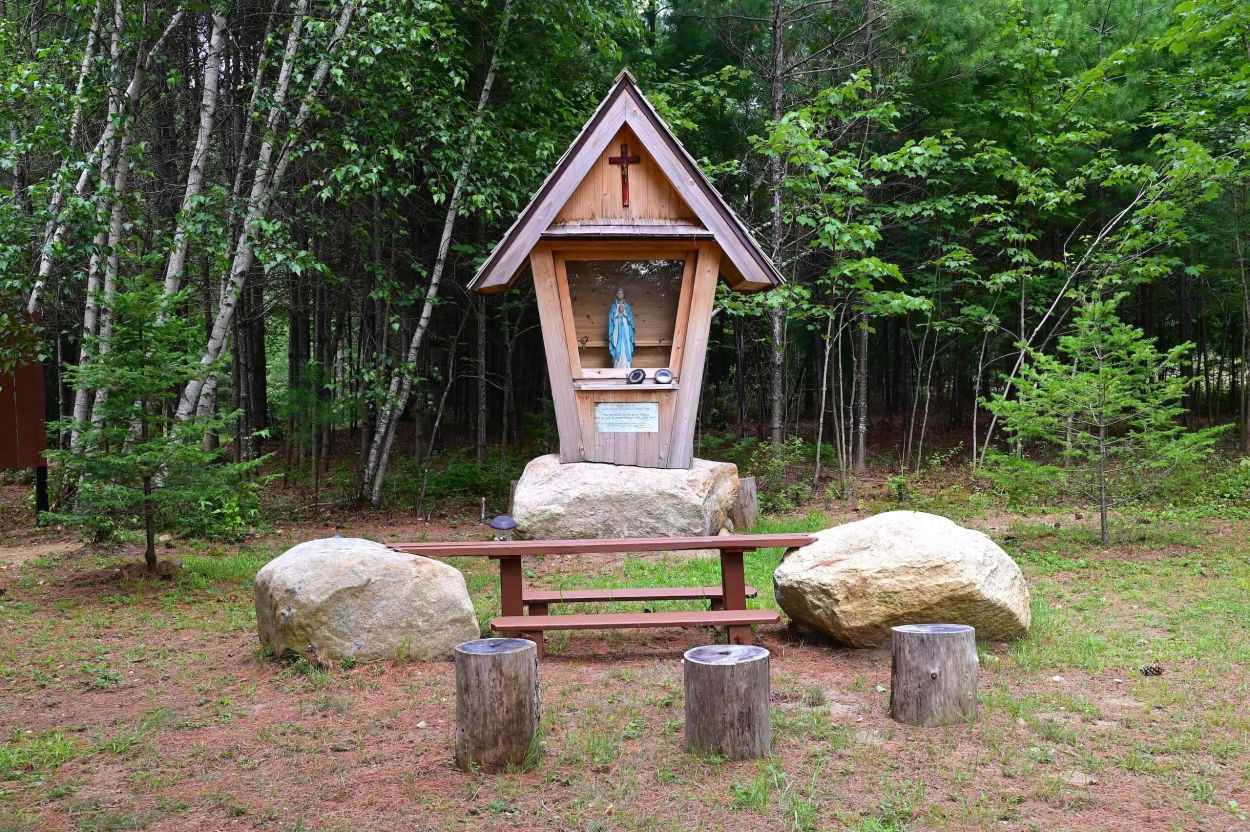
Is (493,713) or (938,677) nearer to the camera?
(493,713)

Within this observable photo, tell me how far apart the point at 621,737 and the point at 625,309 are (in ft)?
22.9

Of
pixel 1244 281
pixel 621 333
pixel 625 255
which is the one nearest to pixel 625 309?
pixel 621 333

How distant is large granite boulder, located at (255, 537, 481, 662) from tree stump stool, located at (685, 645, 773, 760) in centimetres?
241

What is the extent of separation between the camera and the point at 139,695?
5.68m

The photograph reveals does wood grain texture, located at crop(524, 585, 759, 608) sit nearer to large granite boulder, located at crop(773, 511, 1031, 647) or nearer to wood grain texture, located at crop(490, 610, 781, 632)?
wood grain texture, located at crop(490, 610, 781, 632)

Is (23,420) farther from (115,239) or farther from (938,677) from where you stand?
(938,677)

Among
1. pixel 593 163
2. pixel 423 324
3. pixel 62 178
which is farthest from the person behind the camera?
pixel 423 324

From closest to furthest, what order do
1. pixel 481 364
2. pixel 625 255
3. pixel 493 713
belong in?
pixel 493 713, pixel 625 255, pixel 481 364

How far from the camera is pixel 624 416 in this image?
10773 millimetres

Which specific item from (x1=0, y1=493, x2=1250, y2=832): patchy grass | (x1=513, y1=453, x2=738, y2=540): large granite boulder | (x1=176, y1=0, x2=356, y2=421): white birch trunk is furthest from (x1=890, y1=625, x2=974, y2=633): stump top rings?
(x1=176, y1=0, x2=356, y2=421): white birch trunk

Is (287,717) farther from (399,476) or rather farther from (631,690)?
(399,476)

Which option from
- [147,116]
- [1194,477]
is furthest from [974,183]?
[147,116]

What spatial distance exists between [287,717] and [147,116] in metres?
10.6

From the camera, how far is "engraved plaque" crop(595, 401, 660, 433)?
1075cm
